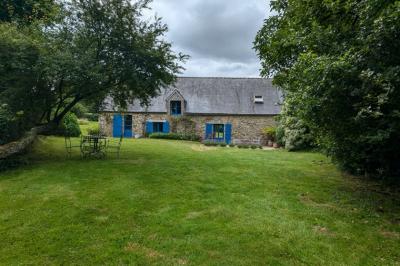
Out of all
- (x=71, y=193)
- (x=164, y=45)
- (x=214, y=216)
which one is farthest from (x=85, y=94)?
(x=214, y=216)

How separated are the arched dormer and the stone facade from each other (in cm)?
46

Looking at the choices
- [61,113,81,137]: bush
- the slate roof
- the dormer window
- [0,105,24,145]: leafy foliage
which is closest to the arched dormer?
the slate roof

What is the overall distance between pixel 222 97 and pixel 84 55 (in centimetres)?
1554

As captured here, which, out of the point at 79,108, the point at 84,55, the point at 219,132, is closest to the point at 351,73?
the point at 84,55

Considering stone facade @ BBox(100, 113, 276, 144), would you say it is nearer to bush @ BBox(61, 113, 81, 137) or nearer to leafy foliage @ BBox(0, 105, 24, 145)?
bush @ BBox(61, 113, 81, 137)

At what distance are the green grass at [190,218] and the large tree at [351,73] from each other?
1.56 meters

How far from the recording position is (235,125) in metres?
23.3

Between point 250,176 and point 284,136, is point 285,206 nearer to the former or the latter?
point 250,176

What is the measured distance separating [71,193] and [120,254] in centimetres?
325

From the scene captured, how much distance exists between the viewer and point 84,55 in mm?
9750

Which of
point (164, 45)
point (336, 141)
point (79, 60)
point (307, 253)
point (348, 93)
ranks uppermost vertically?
point (164, 45)

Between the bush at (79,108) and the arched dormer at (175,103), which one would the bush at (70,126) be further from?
the arched dormer at (175,103)

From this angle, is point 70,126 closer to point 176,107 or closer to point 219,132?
point 176,107

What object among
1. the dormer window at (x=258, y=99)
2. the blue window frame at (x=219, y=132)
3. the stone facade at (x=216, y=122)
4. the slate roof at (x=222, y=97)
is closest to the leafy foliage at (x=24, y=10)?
the slate roof at (x=222, y=97)
